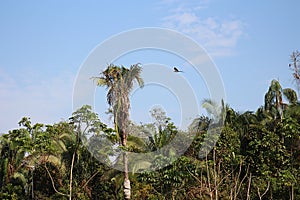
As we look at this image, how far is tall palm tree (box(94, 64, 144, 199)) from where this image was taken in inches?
514

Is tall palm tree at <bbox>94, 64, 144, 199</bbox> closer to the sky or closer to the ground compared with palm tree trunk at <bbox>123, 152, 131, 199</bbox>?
closer to the sky

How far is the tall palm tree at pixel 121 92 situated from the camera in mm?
13047

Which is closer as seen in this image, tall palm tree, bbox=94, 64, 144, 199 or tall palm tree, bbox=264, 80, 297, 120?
tall palm tree, bbox=94, 64, 144, 199

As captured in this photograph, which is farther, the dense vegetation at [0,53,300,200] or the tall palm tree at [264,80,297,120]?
the tall palm tree at [264,80,297,120]

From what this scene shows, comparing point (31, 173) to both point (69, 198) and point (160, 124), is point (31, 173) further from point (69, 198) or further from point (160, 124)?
point (160, 124)

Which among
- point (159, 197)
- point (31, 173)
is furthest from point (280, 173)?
point (31, 173)

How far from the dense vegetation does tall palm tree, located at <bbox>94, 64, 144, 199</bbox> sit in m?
0.03

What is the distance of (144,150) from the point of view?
13664 mm

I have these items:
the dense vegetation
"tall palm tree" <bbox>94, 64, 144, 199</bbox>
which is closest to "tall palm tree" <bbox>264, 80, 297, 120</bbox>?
the dense vegetation

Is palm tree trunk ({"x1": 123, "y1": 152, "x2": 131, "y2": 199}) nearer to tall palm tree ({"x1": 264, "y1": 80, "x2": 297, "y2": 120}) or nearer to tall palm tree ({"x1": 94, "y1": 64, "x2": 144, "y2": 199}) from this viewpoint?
tall palm tree ({"x1": 94, "y1": 64, "x2": 144, "y2": 199})

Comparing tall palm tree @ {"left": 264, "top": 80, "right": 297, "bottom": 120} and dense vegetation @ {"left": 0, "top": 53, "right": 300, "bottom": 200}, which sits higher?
tall palm tree @ {"left": 264, "top": 80, "right": 297, "bottom": 120}

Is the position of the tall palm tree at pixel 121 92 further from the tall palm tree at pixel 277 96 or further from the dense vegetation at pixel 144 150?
the tall palm tree at pixel 277 96

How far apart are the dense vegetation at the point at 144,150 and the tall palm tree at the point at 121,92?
0.03 m

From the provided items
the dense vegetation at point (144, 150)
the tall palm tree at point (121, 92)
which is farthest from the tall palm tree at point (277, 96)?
the tall palm tree at point (121, 92)
